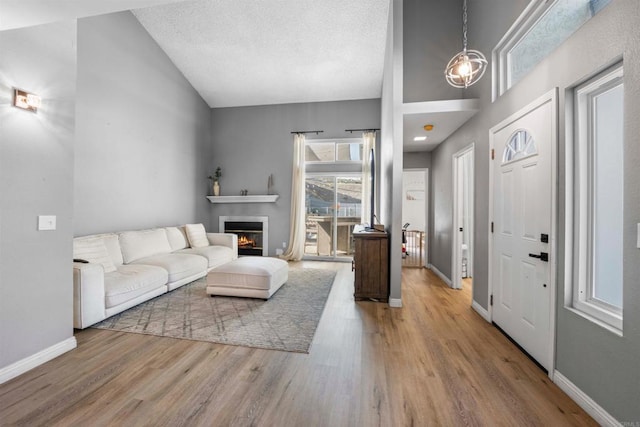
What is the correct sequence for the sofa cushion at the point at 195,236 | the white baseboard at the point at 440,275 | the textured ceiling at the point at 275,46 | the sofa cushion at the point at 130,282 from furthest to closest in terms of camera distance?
the sofa cushion at the point at 195,236 < the textured ceiling at the point at 275,46 < the white baseboard at the point at 440,275 < the sofa cushion at the point at 130,282

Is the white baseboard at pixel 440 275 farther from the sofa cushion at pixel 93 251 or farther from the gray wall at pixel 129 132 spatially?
the gray wall at pixel 129 132

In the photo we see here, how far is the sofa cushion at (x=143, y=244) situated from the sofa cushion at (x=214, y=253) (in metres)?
0.37

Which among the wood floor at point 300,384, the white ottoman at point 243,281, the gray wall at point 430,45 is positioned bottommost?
the wood floor at point 300,384

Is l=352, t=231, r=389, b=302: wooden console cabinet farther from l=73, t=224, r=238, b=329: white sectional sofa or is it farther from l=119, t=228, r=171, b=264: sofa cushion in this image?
l=119, t=228, r=171, b=264: sofa cushion

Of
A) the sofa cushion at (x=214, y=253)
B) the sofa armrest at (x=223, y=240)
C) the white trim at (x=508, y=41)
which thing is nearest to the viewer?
the white trim at (x=508, y=41)

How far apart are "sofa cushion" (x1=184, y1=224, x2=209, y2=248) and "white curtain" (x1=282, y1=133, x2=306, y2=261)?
1.82 metres

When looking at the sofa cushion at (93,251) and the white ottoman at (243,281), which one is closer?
the sofa cushion at (93,251)

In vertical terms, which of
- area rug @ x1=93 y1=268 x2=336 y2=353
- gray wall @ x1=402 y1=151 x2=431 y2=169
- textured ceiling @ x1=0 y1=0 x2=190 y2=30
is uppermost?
textured ceiling @ x1=0 y1=0 x2=190 y2=30

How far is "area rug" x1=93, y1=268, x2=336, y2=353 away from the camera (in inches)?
93.7

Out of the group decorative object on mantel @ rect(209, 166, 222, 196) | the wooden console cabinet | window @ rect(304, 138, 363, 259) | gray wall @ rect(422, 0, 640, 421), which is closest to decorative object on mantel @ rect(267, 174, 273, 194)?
window @ rect(304, 138, 363, 259)

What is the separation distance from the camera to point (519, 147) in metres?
2.33

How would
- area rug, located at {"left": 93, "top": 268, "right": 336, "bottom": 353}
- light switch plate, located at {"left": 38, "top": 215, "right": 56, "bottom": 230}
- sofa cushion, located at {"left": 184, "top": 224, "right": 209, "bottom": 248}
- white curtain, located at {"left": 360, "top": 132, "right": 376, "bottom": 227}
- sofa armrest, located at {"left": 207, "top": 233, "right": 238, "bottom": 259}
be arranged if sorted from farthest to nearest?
white curtain, located at {"left": 360, "top": 132, "right": 376, "bottom": 227}
sofa armrest, located at {"left": 207, "top": 233, "right": 238, "bottom": 259}
sofa cushion, located at {"left": 184, "top": 224, "right": 209, "bottom": 248}
area rug, located at {"left": 93, "top": 268, "right": 336, "bottom": 353}
light switch plate, located at {"left": 38, "top": 215, "right": 56, "bottom": 230}

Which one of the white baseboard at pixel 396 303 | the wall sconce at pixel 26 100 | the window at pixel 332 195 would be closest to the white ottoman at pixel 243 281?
the white baseboard at pixel 396 303

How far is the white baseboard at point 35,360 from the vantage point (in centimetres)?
174
